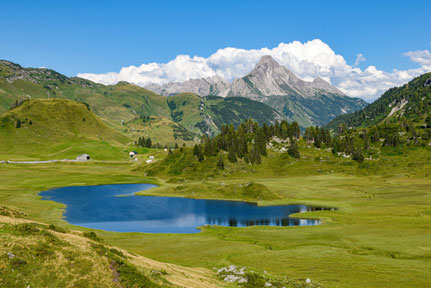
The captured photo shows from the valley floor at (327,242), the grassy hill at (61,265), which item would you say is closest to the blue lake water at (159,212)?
the valley floor at (327,242)

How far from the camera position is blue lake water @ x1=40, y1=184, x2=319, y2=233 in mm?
91938

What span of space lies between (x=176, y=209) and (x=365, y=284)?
85850 millimetres

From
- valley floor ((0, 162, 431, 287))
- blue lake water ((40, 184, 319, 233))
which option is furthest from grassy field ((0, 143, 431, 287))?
blue lake water ((40, 184, 319, 233))

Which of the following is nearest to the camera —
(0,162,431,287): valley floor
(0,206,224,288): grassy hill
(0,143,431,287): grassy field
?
(0,206,224,288): grassy hill

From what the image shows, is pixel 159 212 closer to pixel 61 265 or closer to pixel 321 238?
pixel 321 238

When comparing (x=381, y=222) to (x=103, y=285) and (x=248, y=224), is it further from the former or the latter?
(x=103, y=285)

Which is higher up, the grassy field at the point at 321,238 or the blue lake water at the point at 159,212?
the grassy field at the point at 321,238

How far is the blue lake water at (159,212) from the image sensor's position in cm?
9194

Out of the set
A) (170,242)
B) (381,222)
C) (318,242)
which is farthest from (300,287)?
(381,222)

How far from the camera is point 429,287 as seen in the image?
35406mm

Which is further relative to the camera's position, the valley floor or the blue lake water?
the blue lake water

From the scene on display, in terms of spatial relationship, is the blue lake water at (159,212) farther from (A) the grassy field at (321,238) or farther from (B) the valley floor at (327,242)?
(B) the valley floor at (327,242)

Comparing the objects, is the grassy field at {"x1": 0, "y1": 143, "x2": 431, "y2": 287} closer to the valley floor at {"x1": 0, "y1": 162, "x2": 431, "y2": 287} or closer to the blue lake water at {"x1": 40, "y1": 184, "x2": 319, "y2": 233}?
the valley floor at {"x1": 0, "y1": 162, "x2": 431, "y2": 287}

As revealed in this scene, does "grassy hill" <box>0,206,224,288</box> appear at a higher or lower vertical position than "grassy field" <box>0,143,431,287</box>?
higher
